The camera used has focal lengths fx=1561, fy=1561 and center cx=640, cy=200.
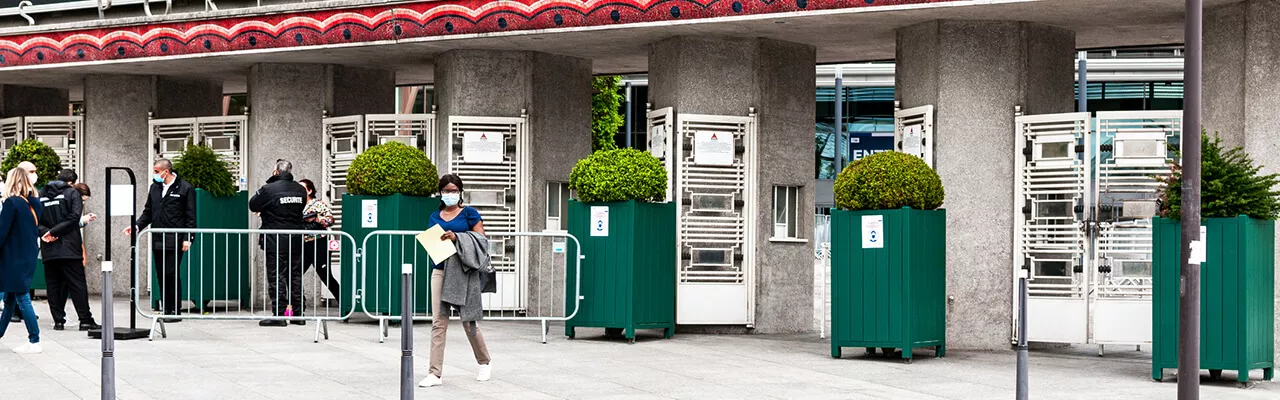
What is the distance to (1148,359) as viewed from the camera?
45.8 ft

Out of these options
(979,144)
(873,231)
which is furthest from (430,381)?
(979,144)

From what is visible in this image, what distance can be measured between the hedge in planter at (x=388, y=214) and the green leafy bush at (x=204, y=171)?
10.7 feet

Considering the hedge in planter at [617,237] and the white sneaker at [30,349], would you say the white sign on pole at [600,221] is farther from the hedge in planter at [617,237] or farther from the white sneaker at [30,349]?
the white sneaker at [30,349]

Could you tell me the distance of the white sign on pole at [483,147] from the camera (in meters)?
17.4

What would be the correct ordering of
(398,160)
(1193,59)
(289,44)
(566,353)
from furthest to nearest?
1. (289,44)
2. (398,160)
3. (566,353)
4. (1193,59)

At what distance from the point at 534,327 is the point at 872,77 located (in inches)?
1194

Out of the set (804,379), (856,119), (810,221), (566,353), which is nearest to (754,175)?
(810,221)

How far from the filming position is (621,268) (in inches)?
584

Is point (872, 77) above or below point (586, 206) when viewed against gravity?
above

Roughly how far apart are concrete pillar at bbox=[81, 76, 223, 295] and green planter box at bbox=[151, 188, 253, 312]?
2.08 meters

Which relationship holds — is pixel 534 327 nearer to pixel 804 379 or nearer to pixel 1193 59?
pixel 804 379

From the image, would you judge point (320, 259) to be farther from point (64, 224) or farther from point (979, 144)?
point (979, 144)

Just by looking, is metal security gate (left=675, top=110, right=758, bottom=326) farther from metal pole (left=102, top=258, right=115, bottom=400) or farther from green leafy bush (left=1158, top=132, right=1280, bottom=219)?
metal pole (left=102, top=258, right=115, bottom=400)

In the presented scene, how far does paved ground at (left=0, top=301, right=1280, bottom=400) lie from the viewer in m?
10.8
